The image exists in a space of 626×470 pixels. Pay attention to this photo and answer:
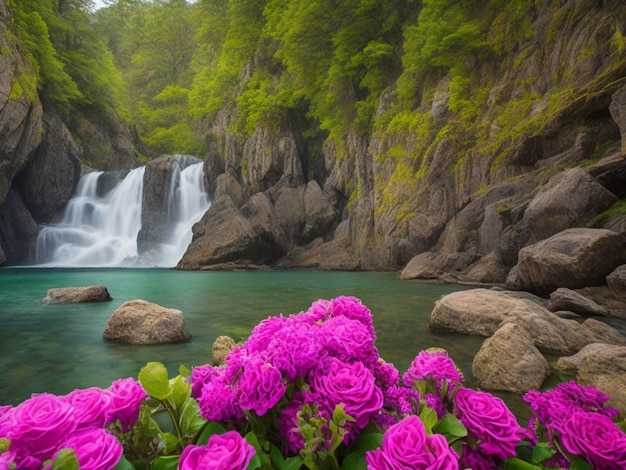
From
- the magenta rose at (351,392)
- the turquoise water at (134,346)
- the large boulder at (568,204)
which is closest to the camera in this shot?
the magenta rose at (351,392)

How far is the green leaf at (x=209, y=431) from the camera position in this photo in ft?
4.73

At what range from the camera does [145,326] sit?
21.7ft

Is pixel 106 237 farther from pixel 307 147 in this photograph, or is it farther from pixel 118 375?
pixel 118 375

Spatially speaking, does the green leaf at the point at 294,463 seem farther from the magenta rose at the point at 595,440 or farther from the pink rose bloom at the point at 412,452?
the magenta rose at the point at 595,440

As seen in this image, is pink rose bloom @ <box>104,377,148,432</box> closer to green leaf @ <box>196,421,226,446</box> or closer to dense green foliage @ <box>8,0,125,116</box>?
green leaf @ <box>196,421,226,446</box>

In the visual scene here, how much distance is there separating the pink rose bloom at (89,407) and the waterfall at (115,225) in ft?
109

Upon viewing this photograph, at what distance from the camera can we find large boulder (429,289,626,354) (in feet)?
18.6

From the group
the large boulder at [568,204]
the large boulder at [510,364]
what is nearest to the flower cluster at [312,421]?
the large boulder at [510,364]

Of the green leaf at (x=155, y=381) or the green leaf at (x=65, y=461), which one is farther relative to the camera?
the green leaf at (x=155, y=381)

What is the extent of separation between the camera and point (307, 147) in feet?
117

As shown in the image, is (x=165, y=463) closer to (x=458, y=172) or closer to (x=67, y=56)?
(x=458, y=172)

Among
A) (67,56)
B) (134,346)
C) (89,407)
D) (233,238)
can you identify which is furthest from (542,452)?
(67,56)

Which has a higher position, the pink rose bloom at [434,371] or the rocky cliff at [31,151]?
the rocky cliff at [31,151]

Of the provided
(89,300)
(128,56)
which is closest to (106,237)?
(89,300)
